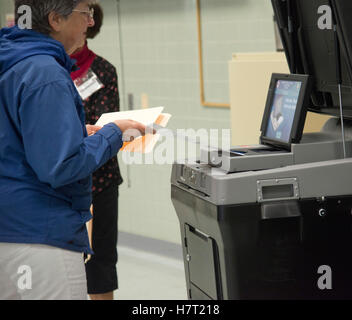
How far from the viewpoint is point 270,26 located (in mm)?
4078

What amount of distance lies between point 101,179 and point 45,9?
154 centimetres

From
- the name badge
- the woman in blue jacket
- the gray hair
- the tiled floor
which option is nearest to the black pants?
the name badge

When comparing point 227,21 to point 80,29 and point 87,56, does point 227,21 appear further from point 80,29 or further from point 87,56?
point 80,29

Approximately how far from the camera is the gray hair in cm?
203

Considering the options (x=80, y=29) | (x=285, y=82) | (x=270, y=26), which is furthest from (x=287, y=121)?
(x=270, y=26)

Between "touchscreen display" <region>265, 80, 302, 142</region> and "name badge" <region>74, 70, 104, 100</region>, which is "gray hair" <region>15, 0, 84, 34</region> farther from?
"name badge" <region>74, 70, 104, 100</region>

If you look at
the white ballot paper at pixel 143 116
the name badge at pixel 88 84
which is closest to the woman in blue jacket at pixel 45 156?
the white ballot paper at pixel 143 116

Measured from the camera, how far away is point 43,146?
1.93m

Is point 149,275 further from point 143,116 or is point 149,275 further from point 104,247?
point 143,116

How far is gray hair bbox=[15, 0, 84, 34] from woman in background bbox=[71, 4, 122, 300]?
1.35 meters

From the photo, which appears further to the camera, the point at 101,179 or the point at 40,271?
the point at 101,179

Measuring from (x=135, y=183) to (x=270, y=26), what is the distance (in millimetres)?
1704

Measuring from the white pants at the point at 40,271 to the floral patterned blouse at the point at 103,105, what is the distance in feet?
4.64

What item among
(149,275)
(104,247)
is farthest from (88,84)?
(149,275)
